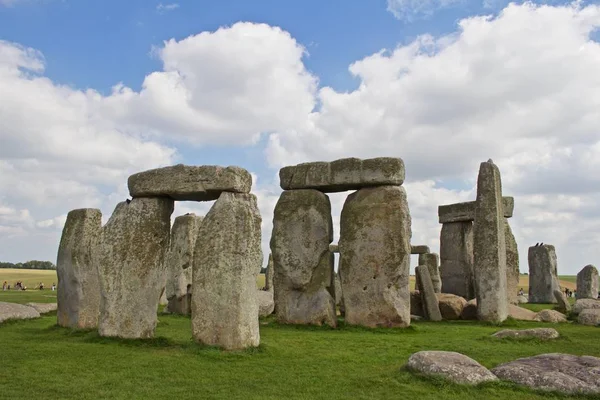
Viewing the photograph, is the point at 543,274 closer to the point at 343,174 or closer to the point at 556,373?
the point at 343,174

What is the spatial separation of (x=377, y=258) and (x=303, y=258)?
6.67 feet

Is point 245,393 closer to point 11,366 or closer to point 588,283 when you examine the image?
point 11,366

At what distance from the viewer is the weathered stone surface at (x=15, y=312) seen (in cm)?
1452

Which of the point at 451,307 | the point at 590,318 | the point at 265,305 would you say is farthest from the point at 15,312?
the point at 590,318

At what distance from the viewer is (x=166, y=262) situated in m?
11.1

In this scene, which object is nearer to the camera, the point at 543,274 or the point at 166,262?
the point at 166,262

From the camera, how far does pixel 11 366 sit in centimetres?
866

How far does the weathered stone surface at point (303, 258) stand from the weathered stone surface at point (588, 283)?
587 inches

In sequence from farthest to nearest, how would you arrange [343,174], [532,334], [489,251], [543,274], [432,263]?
[432,263] → [543,274] → [489,251] → [343,174] → [532,334]

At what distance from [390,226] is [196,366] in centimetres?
758

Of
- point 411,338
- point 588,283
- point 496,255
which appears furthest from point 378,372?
point 588,283

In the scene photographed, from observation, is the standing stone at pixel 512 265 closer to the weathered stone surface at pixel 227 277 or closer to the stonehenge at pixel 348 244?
the stonehenge at pixel 348 244

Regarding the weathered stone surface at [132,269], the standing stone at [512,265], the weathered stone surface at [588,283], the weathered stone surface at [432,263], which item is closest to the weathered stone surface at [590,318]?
the standing stone at [512,265]

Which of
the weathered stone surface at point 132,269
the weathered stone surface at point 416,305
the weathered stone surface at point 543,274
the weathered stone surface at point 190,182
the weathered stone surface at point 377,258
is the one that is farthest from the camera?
the weathered stone surface at point 543,274
